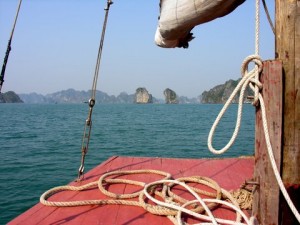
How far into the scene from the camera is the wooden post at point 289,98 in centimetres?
212

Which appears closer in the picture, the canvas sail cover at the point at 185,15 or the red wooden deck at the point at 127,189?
the canvas sail cover at the point at 185,15

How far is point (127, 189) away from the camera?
350cm

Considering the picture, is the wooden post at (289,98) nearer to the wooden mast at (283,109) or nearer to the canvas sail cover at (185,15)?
the wooden mast at (283,109)

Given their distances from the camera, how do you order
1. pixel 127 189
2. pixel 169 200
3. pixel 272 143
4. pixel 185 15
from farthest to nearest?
pixel 127 189 → pixel 169 200 → pixel 185 15 → pixel 272 143

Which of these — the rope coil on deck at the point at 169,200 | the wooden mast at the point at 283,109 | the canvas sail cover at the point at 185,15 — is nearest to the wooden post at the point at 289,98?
the wooden mast at the point at 283,109

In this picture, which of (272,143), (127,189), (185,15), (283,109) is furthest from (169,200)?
(185,15)

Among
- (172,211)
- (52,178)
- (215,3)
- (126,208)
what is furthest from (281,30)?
(52,178)

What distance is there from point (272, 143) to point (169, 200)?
1.22m

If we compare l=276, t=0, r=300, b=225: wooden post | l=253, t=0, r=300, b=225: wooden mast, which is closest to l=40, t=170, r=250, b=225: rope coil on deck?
l=253, t=0, r=300, b=225: wooden mast

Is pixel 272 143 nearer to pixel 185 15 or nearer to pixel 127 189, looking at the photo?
pixel 185 15

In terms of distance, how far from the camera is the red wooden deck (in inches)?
108

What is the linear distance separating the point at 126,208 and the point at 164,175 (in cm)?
98

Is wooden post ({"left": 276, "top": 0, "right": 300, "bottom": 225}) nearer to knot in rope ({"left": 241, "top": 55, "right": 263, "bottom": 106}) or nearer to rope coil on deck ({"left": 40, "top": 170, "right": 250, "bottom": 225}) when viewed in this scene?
knot in rope ({"left": 241, "top": 55, "right": 263, "bottom": 106})

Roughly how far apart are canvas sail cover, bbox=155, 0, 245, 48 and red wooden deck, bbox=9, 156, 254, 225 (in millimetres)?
1798
